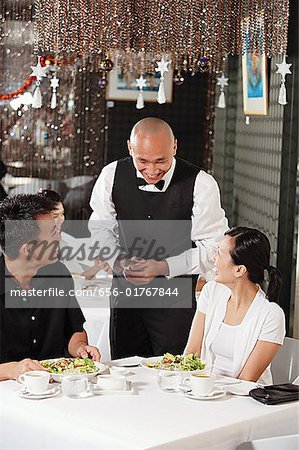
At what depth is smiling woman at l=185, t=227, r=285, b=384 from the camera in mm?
3049

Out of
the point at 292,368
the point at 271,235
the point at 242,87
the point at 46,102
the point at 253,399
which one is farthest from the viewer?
the point at 46,102

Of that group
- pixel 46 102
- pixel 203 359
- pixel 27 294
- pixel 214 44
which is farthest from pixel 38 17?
pixel 46 102

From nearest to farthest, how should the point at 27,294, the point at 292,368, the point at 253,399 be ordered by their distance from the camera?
the point at 253,399
the point at 27,294
the point at 292,368

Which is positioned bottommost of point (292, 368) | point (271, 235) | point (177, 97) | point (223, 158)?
point (292, 368)

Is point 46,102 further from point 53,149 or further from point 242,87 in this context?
point 242,87

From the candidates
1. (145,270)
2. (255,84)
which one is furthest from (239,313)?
(255,84)

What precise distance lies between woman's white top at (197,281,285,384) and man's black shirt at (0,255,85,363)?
19.5 inches

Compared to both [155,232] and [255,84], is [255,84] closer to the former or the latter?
[255,84]

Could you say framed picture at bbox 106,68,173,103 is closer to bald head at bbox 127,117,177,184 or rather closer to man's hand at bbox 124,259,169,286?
bald head at bbox 127,117,177,184

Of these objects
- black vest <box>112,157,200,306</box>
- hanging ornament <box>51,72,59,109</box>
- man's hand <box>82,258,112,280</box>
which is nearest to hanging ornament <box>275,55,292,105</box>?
black vest <box>112,157,200,306</box>

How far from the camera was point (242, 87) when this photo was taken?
5652 mm

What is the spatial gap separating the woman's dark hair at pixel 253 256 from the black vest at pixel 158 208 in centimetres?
90

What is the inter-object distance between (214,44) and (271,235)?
5.00 feet

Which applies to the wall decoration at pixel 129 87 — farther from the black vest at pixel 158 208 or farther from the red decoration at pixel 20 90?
the black vest at pixel 158 208
